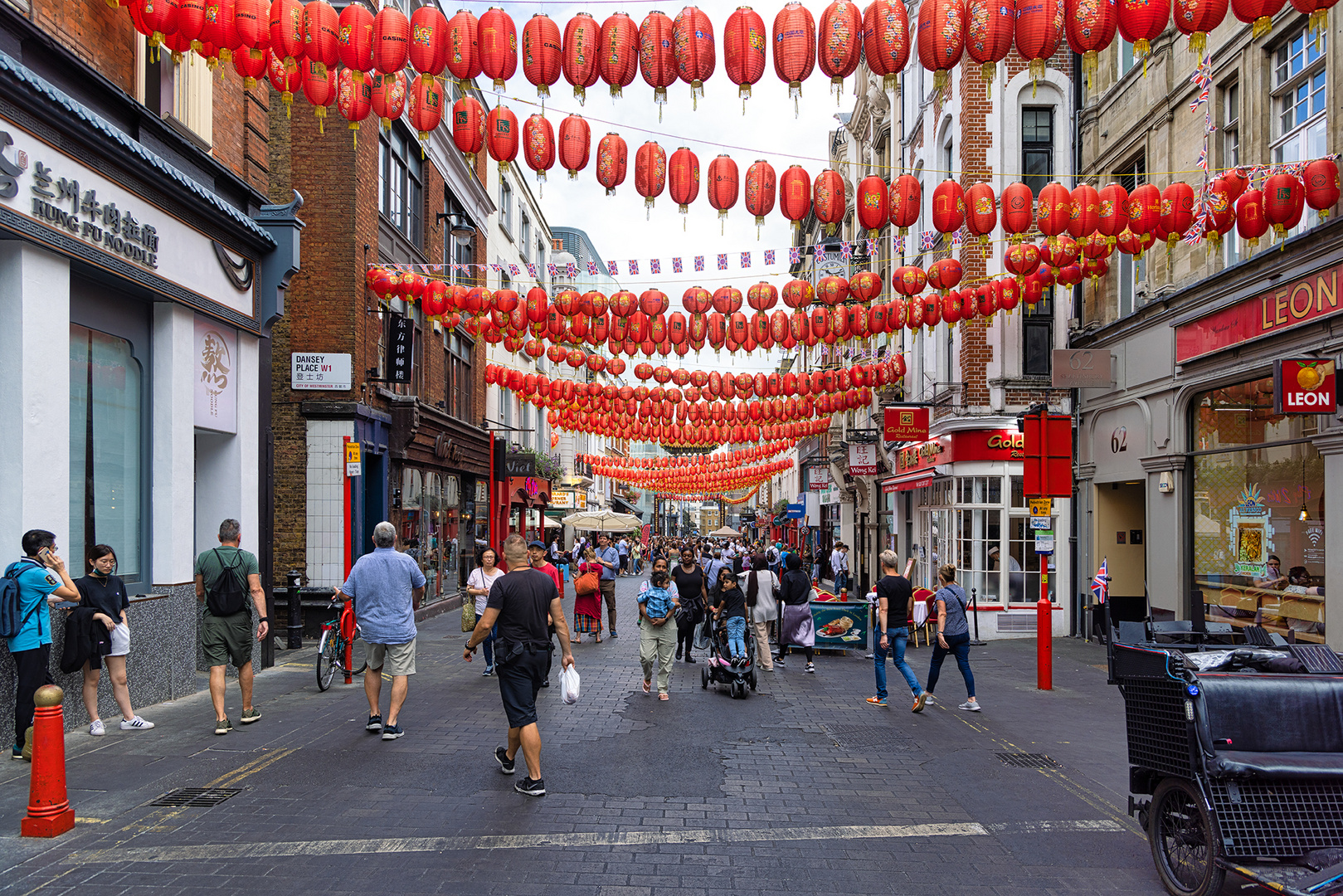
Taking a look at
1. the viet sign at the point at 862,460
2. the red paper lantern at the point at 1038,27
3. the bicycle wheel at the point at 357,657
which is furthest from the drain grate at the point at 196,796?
the viet sign at the point at 862,460

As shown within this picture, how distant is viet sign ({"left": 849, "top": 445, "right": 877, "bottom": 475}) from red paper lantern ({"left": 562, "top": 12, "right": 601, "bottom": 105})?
65.5 feet

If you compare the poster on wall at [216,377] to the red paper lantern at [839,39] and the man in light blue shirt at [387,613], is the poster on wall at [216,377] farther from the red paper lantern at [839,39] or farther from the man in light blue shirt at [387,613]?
the red paper lantern at [839,39]

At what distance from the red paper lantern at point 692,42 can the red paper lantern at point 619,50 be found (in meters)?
0.34

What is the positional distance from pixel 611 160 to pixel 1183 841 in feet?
26.1

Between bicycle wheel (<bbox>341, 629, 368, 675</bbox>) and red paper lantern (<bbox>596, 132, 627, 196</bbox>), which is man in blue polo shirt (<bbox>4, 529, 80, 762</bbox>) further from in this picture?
red paper lantern (<bbox>596, 132, 627, 196</bbox>)

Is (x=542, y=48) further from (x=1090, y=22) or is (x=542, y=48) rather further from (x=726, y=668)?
(x=726, y=668)

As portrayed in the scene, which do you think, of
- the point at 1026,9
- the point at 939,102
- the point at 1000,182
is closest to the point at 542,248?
the point at 939,102

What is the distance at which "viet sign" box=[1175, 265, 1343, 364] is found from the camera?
37.4ft

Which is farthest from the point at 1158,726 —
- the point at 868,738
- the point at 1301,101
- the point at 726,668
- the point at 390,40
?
the point at 1301,101

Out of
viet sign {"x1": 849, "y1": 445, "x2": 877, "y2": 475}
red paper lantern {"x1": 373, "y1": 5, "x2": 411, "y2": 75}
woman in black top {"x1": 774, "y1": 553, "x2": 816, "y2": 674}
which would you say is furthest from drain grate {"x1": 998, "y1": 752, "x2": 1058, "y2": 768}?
viet sign {"x1": 849, "y1": 445, "x2": 877, "y2": 475}

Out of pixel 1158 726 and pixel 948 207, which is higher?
pixel 948 207

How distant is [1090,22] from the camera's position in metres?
7.91

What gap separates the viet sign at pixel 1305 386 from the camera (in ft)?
35.6

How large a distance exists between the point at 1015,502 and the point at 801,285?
7111 mm
